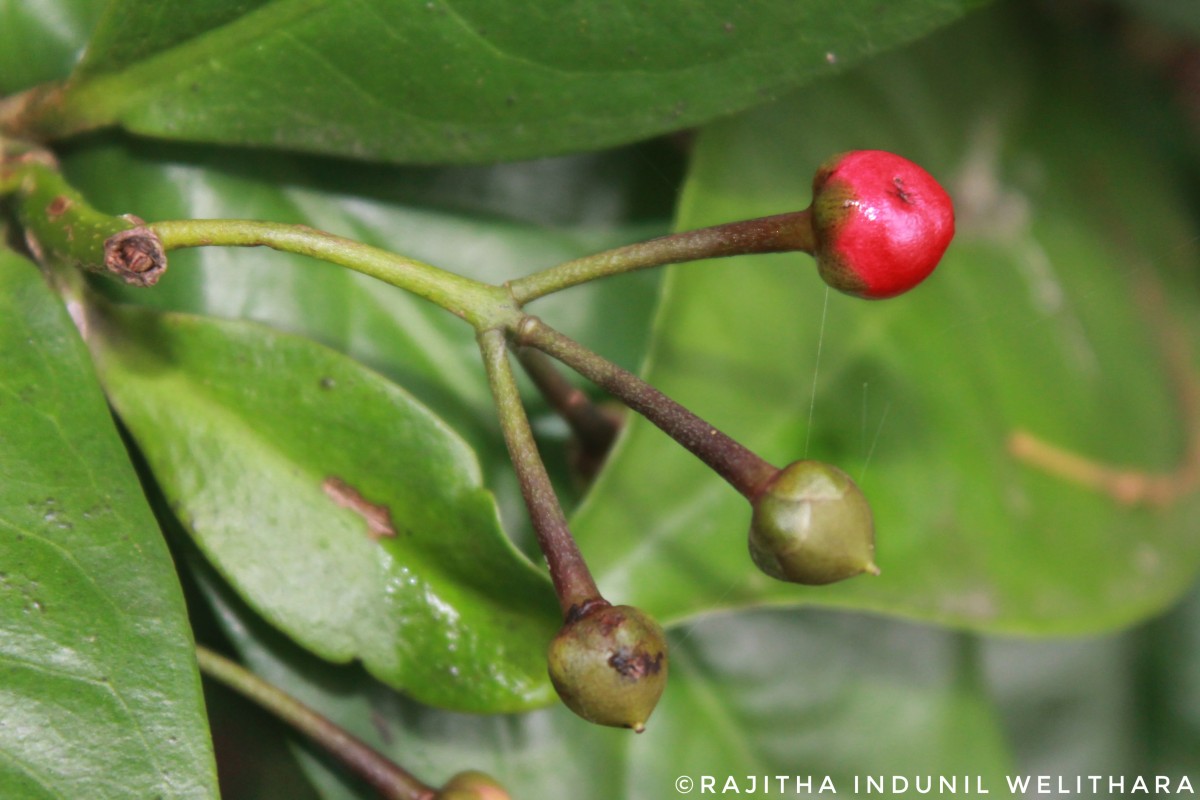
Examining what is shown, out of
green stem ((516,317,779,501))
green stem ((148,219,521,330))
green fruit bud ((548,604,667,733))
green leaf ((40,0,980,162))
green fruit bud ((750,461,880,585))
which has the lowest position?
green fruit bud ((548,604,667,733))

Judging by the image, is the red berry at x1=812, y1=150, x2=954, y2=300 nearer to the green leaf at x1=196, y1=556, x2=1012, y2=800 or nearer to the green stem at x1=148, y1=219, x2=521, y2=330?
the green stem at x1=148, y1=219, x2=521, y2=330

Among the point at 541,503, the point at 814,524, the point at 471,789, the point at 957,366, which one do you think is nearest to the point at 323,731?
the point at 471,789

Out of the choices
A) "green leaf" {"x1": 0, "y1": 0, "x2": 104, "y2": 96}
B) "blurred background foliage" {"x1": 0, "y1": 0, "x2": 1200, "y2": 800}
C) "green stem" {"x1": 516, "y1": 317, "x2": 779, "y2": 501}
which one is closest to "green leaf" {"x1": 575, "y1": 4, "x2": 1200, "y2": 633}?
"blurred background foliage" {"x1": 0, "y1": 0, "x2": 1200, "y2": 800}

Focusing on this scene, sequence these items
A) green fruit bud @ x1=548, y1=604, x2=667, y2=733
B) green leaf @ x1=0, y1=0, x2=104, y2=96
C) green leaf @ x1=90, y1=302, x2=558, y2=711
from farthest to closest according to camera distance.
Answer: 1. green leaf @ x1=0, y1=0, x2=104, y2=96
2. green leaf @ x1=90, y1=302, x2=558, y2=711
3. green fruit bud @ x1=548, y1=604, x2=667, y2=733

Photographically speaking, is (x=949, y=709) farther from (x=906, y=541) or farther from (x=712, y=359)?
(x=712, y=359)

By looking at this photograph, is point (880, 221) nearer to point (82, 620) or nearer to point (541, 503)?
point (541, 503)

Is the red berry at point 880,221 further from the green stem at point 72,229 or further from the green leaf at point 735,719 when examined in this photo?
the green leaf at point 735,719
